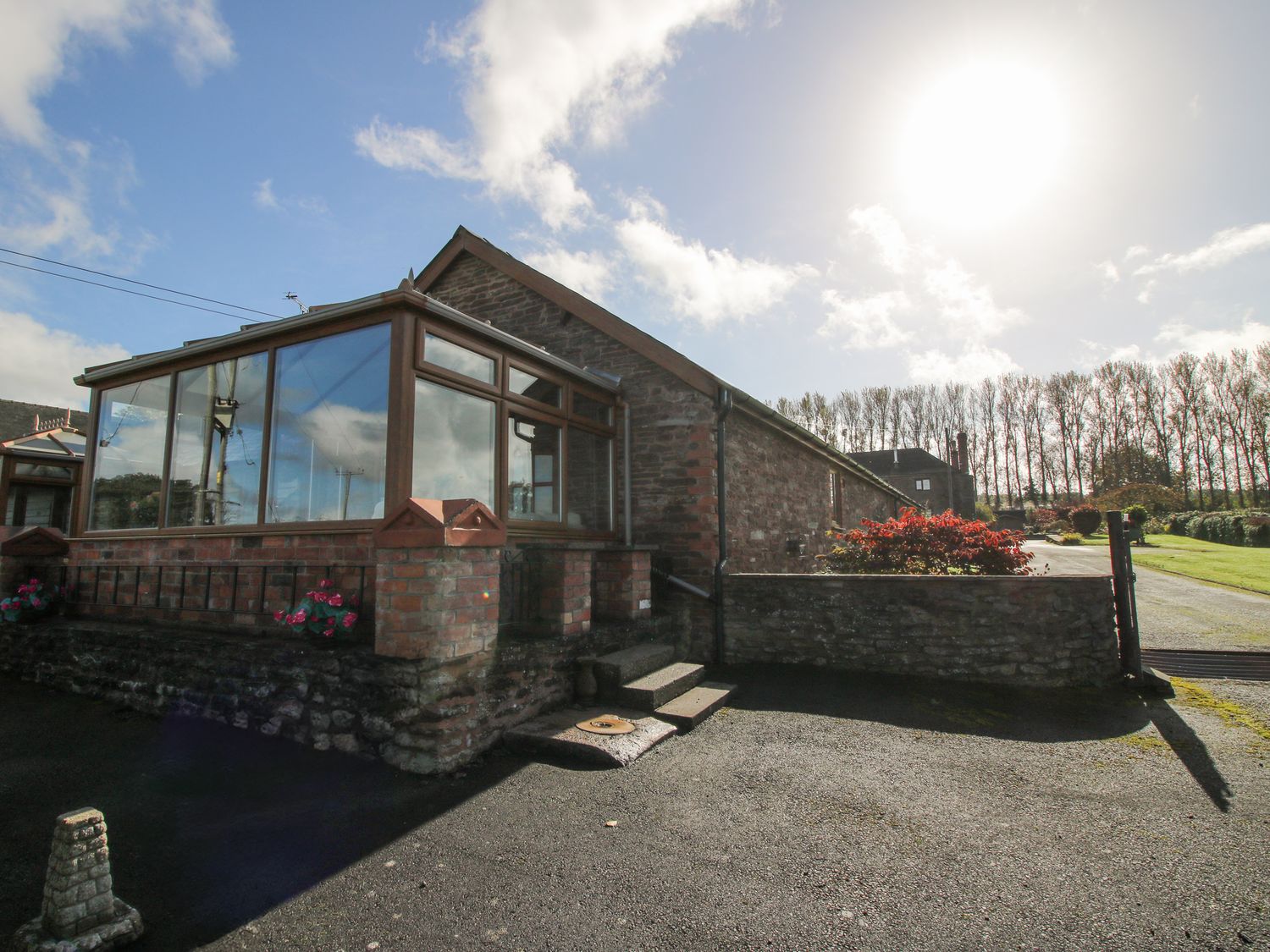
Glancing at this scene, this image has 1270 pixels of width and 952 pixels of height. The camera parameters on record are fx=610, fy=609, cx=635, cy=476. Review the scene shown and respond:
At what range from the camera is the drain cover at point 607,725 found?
441 centimetres

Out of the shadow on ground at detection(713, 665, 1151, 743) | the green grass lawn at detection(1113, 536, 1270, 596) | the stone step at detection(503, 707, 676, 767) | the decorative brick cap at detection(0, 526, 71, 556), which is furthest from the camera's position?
the green grass lawn at detection(1113, 536, 1270, 596)

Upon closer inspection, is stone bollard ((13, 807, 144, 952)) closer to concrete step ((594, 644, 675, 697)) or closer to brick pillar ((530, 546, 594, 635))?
brick pillar ((530, 546, 594, 635))

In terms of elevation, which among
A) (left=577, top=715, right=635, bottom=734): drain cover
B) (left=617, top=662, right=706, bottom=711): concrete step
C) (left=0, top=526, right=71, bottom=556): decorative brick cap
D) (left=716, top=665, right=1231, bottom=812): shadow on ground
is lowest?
(left=716, top=665, right=1231, bottom=812): shadow on ground

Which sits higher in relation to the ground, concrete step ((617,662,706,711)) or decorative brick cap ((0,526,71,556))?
decorative brick cap ((0,526,71,556))

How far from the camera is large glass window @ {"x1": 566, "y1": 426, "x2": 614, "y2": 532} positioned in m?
7.48

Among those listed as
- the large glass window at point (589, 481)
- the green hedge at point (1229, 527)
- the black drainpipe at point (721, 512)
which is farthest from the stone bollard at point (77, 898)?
the green hedge at point (1229, 527)

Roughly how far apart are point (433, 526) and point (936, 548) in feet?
22.2

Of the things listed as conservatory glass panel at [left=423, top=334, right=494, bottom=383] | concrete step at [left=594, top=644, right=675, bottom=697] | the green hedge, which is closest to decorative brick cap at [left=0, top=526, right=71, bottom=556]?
conservatory glass panel at [left=423, top=334, right=494, bottom=383]

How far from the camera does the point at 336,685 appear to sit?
4199 millimetres

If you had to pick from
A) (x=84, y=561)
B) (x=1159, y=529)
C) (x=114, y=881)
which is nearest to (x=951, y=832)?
(x=114, y=881)

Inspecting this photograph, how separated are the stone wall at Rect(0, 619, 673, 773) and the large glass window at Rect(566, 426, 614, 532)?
202 cm

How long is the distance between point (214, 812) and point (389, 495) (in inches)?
96.9

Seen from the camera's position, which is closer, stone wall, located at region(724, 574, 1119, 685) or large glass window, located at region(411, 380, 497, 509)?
large glass window, located at region(411, 380, 497, 509)

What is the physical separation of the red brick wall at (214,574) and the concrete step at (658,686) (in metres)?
2.22
